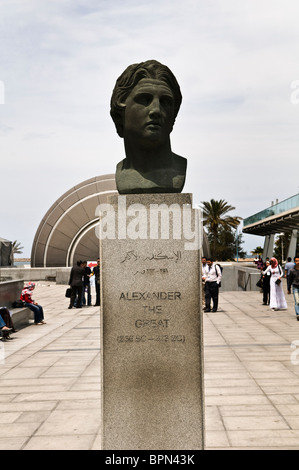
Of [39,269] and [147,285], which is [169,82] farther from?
[39,269]

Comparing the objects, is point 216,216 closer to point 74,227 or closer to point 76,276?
point 74,227

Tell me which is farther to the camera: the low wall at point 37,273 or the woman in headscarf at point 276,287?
the low wall at point 37,273

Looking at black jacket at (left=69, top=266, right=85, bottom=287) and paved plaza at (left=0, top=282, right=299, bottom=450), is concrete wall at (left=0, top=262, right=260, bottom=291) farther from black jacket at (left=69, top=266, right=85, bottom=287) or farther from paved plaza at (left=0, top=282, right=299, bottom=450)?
paved plaza at (left=0, top=282, right=299, bottom=450)

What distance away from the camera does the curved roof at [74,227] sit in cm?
3466

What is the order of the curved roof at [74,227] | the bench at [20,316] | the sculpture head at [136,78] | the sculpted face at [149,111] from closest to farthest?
the sculpted face at [149,111], the sculpture head at [136,78], the bench at [20,316], the curved roof at [74,227]

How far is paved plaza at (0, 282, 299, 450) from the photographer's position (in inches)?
199

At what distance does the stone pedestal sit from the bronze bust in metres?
0.42

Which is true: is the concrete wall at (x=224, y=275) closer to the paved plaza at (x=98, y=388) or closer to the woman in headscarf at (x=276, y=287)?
the woman in headscarf at (x=276, y=287)

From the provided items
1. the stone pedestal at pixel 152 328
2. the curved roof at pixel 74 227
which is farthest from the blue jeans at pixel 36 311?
the curved roof at pixel 74 227

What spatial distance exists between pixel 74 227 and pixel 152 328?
101 ft

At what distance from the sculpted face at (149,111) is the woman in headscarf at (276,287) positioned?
10892 mm

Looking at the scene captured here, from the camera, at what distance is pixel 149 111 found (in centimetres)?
473

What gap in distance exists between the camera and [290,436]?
4.93 metres

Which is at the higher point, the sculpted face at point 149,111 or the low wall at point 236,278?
the sculpted face at point 149,111
